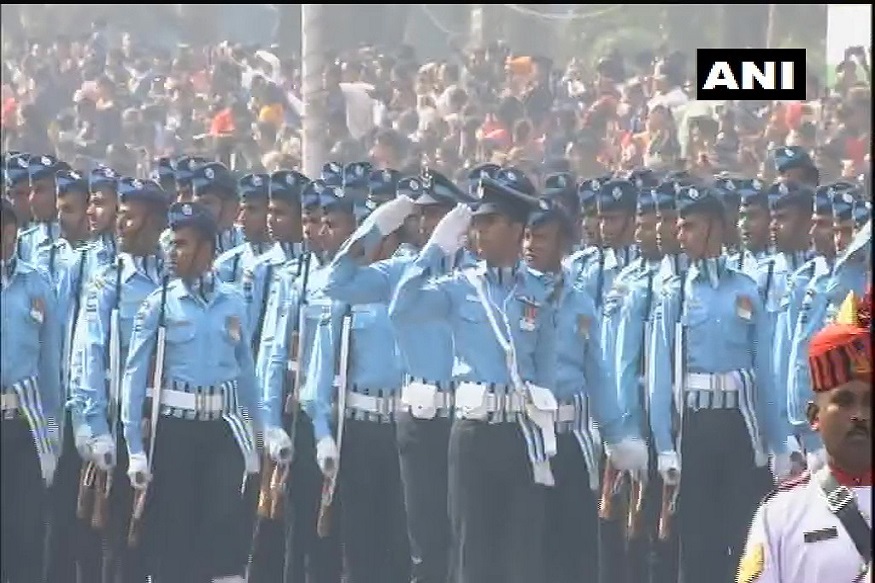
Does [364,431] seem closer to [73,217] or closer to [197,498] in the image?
[197,498]

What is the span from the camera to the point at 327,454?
11.1 m

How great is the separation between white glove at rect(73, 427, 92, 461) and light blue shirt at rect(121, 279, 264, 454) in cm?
15

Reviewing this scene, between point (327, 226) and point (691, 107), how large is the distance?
866cm

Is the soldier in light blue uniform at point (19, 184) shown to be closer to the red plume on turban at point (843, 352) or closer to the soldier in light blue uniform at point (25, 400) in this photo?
the soldier in light blue uniform at point (25, 400)

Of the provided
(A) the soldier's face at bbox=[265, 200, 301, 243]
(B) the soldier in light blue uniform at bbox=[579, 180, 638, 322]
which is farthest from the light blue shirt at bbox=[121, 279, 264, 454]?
(B) the soldier in light blue uniform at bbox=[579, 180, 638, 322]

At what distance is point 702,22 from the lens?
30.0m

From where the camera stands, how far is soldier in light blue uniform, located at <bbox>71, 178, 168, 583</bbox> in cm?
1078

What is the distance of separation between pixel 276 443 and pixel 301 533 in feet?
1.79

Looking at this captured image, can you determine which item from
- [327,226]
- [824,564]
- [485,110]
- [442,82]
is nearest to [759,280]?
[327,226]

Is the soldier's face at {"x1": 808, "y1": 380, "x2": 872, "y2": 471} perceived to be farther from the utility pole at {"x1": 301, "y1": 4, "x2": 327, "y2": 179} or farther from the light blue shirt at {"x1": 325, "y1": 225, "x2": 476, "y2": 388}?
the utility pole at {"x1": 301, "y1": 4, "x2": 327, "y2": 179}

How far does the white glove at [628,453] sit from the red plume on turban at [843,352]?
16.5 feet

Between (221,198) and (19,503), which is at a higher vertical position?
(221,198)

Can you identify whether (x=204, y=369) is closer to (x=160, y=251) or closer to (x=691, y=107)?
(x=160, y=251)

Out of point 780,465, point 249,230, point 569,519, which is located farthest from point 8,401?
point 780,465
